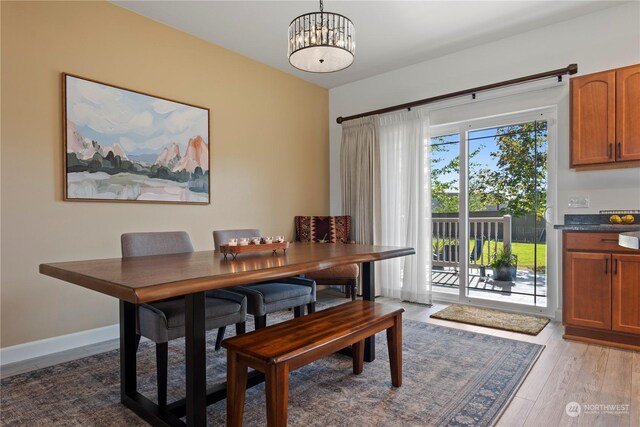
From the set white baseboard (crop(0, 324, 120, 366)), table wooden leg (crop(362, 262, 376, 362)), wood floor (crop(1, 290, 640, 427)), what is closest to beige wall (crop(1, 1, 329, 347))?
white baseboard (crop(0, 324, 120, 366))

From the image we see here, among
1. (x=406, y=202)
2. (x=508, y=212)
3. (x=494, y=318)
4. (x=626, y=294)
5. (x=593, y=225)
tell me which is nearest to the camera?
(x=626, y=294)

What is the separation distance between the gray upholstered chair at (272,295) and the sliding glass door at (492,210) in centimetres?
203

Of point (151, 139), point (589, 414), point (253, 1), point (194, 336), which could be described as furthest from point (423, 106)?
point (194, 336)

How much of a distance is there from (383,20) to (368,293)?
240 centimetres

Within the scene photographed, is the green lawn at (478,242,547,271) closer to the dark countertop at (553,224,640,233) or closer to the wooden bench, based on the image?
the dark countertop at (553,224,640,233)

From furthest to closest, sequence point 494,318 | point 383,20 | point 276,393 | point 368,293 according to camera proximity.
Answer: point 494,318 < point 383,20 < point 368,293 < point 276,393

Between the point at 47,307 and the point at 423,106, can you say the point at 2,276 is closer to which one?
the point at 47,307

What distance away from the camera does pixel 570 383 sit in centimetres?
213

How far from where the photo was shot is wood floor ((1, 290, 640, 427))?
1.78m

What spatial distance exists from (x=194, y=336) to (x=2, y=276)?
1905 mm

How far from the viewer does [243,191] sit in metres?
4.05

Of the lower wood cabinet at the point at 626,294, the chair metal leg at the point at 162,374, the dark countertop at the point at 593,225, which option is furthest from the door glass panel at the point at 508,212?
the chair metal leg at the point at 162,374

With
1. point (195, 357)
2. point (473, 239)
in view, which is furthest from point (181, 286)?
point (473, 239)

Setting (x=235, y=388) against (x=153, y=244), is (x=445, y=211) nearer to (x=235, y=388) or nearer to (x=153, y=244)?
(x=153, y=244)
